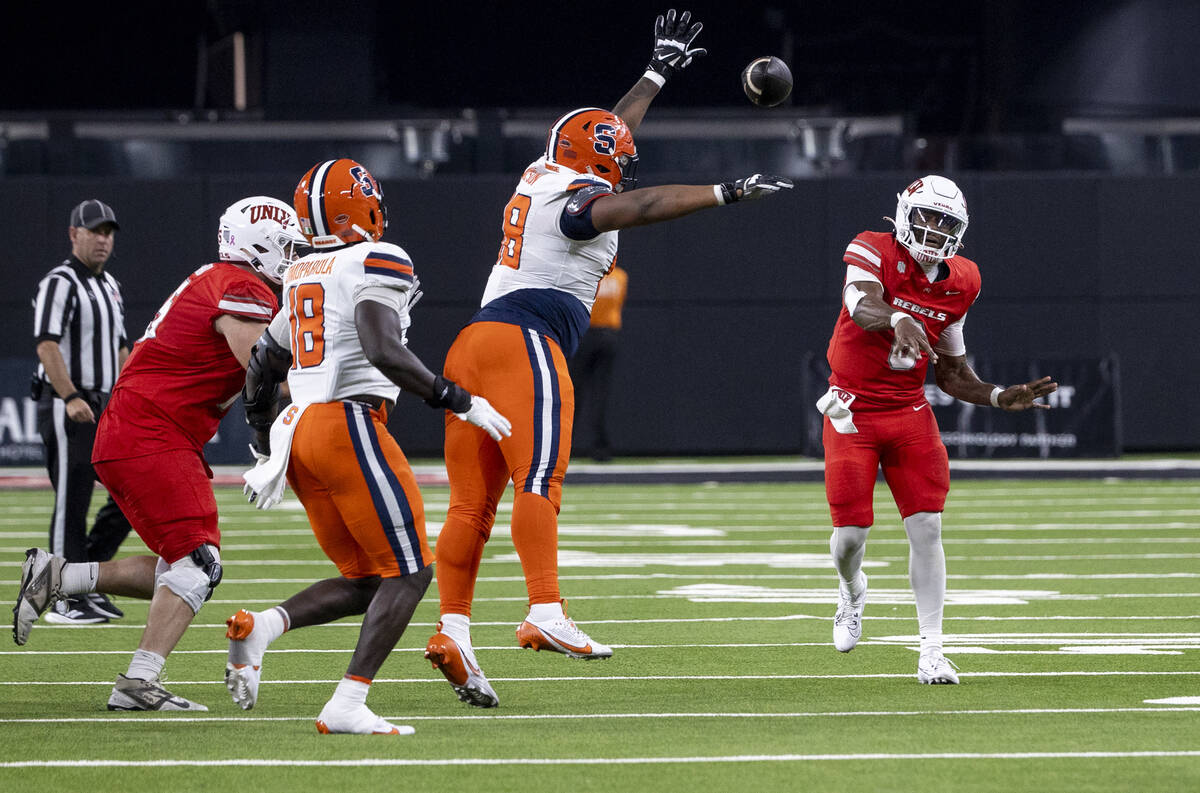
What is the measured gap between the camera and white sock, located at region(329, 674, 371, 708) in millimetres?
5215

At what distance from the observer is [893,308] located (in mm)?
6660

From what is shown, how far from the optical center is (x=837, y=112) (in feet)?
79.9

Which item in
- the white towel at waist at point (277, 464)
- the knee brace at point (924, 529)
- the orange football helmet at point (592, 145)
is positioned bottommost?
the knee brace at point (924, 529)

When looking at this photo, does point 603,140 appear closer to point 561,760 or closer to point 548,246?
point 548,246

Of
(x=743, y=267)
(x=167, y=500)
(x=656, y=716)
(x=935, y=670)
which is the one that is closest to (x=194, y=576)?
(x=167, y=500)

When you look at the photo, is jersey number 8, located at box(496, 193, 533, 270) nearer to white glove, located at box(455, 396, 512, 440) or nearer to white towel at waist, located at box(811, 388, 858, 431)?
white glove, located at box(455, 396, 512, 440)

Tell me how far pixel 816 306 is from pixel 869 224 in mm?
1125

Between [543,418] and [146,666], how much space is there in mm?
1577

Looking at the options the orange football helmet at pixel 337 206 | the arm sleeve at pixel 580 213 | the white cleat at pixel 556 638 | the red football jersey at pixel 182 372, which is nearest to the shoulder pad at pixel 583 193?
the arm sleeve at pixel 580 213

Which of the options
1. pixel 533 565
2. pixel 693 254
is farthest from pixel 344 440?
pixel 693 254

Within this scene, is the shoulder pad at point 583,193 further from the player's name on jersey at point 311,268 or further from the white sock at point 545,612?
the white sock at point 545,612

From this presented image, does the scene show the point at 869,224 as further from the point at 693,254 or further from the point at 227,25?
the point at 227,25

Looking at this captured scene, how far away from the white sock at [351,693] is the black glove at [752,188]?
198cm

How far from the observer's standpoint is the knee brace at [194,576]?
5.88 m
